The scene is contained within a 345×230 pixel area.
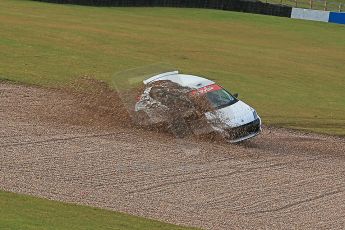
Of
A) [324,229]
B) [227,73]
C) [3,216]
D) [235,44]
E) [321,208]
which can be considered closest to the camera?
[3,216]

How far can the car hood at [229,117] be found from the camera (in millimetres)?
23141

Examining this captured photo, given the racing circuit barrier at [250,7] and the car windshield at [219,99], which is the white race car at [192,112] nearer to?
the car windshield at [219,99]

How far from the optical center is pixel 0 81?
28.4m

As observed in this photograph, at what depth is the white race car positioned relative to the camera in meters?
23.1

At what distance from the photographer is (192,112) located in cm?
2316

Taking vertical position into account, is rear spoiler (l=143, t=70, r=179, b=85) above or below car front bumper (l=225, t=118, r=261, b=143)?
above

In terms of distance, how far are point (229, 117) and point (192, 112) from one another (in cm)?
88

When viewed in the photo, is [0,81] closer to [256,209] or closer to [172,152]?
[172,152]

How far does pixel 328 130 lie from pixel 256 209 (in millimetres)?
10344

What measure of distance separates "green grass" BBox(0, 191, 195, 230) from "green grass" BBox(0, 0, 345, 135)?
41.0ft

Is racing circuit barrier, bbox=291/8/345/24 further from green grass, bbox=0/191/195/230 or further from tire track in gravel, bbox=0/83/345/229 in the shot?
green grass, bbox=0/191/195/230

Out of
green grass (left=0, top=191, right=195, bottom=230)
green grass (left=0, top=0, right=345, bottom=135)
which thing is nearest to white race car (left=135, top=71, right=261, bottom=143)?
green grass (left=0, top=0, right=345, bottom=135)

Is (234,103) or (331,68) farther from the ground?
(234,103)

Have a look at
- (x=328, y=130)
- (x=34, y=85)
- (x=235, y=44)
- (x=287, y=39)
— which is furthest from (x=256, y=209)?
(x=287, y=39)
